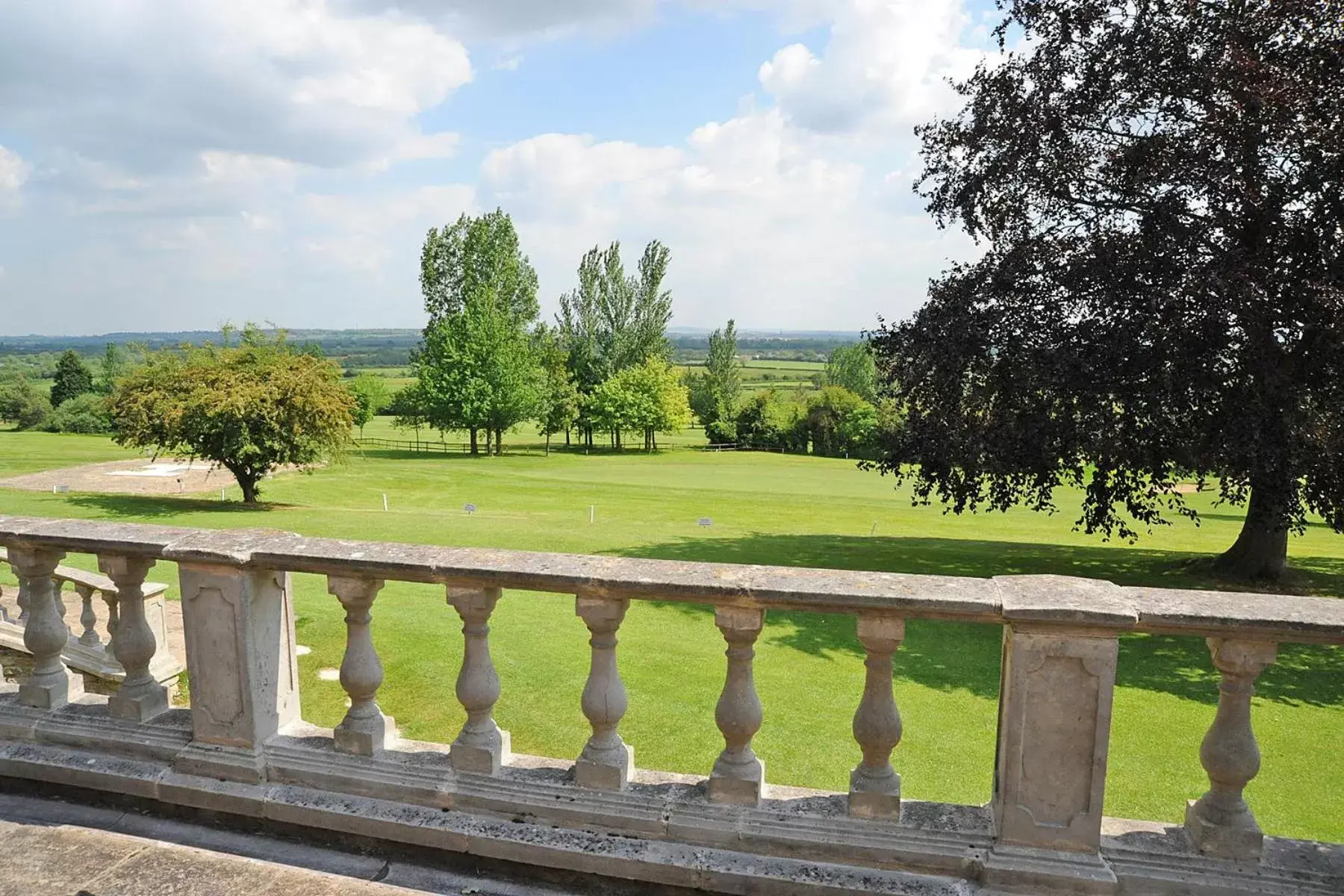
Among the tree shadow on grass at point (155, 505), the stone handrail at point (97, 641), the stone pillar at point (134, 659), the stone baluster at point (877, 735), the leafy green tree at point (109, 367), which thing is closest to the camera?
the stone baluster at point (877, 735)

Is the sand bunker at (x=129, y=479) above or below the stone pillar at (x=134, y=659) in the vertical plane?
below

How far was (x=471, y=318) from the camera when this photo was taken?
53.2 meters

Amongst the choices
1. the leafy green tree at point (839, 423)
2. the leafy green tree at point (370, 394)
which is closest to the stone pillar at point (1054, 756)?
the leafy green tree at point (839, 423)

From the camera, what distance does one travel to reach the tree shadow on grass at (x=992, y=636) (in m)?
8.10

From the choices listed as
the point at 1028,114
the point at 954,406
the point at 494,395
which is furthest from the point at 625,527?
the point at 494,395

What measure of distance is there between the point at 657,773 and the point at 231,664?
1.73 metres

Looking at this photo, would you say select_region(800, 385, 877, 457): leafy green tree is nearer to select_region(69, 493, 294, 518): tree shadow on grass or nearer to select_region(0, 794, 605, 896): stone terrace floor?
select_region(69, 493, 294, 518): tree shadow on grass

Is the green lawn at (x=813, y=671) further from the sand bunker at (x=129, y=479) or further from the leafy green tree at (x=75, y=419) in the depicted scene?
the leafy green tree at (x=75, y=419)

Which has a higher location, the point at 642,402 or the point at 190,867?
the point at 190,867

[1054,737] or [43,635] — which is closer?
[1054,737]

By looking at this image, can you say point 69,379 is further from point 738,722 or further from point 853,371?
point 738,722

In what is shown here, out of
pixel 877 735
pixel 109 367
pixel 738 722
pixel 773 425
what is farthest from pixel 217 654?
pixel 109 367

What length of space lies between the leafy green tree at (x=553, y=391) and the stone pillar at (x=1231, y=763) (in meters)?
54.8

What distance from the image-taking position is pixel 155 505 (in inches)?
860
